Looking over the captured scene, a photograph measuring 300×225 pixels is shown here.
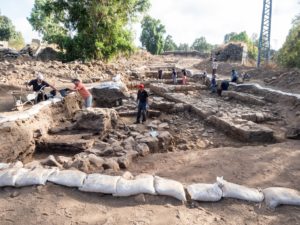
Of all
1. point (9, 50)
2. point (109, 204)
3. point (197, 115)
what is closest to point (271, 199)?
point (109, 204)

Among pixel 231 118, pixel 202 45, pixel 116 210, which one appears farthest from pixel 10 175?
pixel 202 45

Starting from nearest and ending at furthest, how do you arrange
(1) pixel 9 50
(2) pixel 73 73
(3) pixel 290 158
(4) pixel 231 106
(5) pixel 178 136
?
(3) pixel 290 158
(5) pixel 178 136
(4) pixel 231 106
(2) pixel 73 73
(1) pixel 9 50

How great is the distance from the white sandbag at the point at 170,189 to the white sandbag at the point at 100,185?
0.47 metres

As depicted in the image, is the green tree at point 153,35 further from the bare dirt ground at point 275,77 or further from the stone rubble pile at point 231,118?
the stone rubble pile at point 231,118

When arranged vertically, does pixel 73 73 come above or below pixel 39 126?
above

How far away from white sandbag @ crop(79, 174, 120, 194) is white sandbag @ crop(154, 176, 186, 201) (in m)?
0.47

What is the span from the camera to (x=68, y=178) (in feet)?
10.9

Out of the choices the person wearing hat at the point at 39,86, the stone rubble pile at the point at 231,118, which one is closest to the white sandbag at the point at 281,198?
the stone rubble pile at the point at 231,118

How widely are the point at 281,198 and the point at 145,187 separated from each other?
4.88 feet

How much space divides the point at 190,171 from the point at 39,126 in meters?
3.81

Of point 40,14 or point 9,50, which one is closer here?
point 9,50

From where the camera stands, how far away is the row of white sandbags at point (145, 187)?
10.2ft

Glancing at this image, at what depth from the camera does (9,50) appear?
2256 centimetres

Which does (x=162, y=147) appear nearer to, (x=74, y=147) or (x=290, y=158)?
(x=74, y=147)
